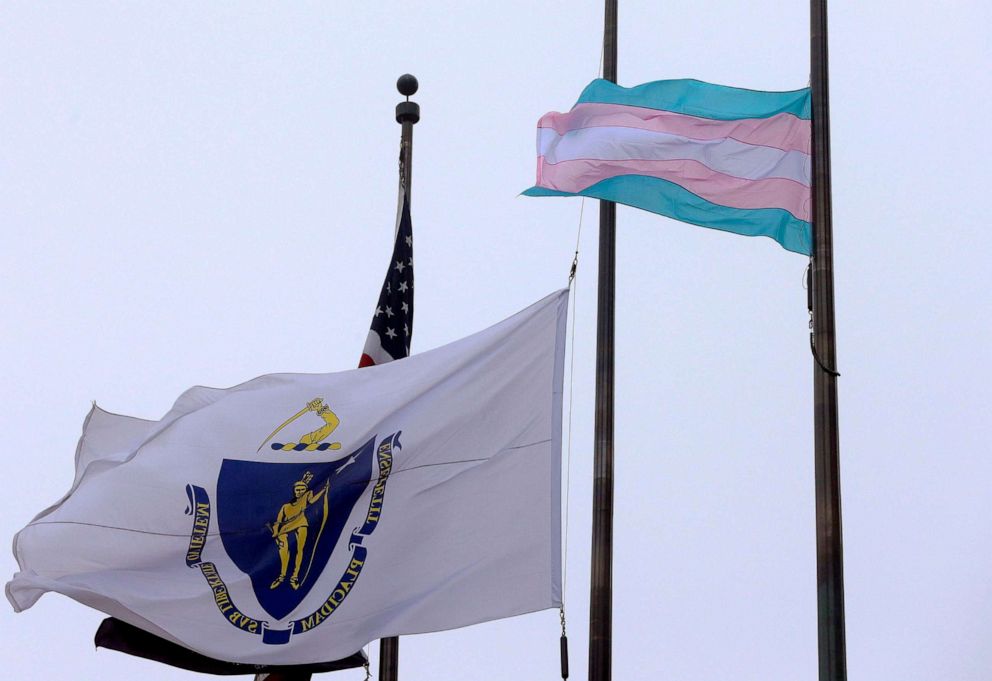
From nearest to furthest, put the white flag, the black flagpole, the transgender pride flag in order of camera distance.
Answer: the white flag, the black flagpole, the transgender pride flag

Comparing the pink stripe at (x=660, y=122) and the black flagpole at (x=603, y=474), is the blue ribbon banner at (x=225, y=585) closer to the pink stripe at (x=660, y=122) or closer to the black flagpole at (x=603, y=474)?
the black flagpole at (x=603, y=474)

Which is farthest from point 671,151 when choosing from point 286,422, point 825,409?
point 286,422

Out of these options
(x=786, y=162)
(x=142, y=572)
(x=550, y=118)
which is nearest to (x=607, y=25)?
(x=550, y=118)

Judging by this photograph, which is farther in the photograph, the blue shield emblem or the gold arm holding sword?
the gold arm holding sword

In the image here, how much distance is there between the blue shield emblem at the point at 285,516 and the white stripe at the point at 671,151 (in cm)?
414

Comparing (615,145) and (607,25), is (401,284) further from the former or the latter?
(607,25)

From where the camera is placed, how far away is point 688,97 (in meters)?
16.6

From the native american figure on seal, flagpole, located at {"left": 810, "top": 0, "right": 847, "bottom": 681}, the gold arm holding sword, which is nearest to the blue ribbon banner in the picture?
the native american figure on seal

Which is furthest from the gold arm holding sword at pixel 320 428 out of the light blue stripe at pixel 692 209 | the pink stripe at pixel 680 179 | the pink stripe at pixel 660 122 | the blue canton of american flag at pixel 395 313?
the pink stripe at pixel 660 122

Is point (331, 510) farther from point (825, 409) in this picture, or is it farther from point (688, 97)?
point (688, 97)

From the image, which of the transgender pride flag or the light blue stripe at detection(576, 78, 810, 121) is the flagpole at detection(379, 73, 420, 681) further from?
the light blue stripe at detection(576, 78, 810, 121)

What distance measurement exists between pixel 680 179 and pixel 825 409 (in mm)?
3296

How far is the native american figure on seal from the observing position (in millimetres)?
13398

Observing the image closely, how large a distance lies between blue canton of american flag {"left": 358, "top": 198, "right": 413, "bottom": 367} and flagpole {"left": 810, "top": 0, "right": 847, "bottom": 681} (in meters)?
3.85
